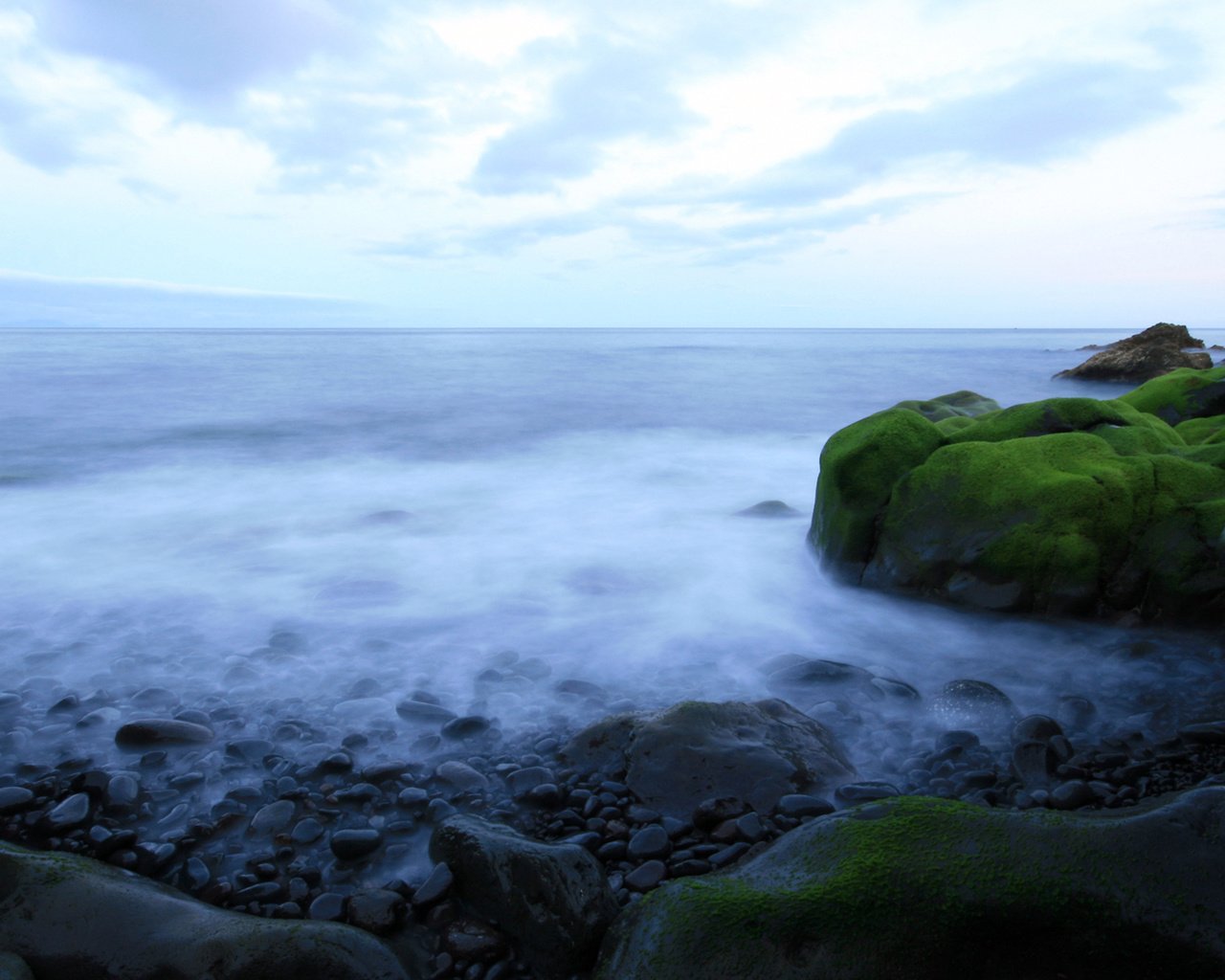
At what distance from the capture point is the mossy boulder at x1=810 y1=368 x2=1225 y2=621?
5969 mm

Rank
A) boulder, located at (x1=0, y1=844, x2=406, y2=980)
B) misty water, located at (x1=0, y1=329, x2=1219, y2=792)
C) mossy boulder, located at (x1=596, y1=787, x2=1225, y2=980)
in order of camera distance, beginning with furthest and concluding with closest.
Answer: misty water, located at (x1=0, y1=329, x2=1219, y2=792) < boulder, located at (x1=0, y1=844, x2=406, y2=980) < mossy boulder, located at (x1=596, y1=787, x2=1225, y2=980)

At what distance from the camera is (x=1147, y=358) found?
30.3 meters

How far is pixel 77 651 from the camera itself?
592cm

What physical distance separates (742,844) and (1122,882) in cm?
151

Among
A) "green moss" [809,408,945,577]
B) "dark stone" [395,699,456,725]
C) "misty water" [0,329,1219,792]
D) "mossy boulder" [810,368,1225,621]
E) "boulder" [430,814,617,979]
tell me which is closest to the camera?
"boulder" [430,814,617,979]

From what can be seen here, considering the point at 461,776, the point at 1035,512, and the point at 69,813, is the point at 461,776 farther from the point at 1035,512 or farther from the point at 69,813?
the point at 1035,512

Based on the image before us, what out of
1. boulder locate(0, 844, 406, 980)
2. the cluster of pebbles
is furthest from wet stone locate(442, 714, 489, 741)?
boulder locate(0, 844, 406, 980)

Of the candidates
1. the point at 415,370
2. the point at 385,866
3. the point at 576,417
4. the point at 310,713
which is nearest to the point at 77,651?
the point at 310,713

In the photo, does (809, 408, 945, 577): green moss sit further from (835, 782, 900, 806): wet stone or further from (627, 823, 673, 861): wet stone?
(627, 823, 673, 861): wet stone

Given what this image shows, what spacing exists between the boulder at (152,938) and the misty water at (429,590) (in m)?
1.49

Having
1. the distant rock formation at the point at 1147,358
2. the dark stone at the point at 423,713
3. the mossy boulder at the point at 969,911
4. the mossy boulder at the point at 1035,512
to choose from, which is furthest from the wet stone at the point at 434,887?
the distant rock formation at the point at 1147,358

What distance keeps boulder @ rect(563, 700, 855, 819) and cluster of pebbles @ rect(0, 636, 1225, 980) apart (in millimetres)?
81

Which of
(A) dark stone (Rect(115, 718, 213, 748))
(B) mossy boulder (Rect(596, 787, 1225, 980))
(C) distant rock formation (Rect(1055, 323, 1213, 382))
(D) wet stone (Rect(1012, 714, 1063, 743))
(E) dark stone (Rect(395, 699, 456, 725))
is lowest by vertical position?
(E) dark stone (Rect(395, 699, 456, 725))

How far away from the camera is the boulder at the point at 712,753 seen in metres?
4.02
